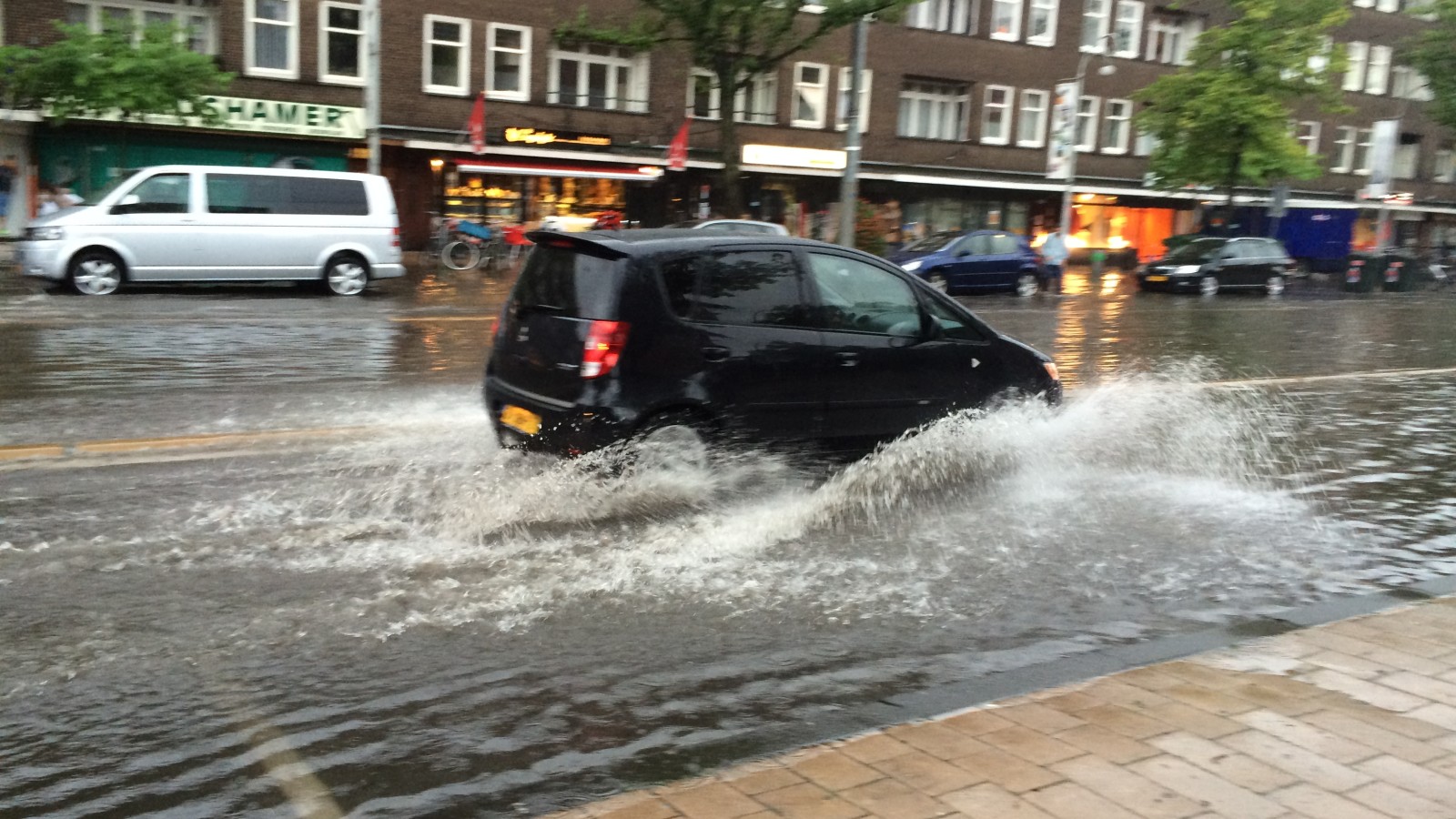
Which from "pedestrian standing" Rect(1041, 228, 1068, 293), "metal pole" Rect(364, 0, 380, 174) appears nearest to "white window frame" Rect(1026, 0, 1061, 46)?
"pedestrian standing" Rect(1041, 228, 1068, 293)

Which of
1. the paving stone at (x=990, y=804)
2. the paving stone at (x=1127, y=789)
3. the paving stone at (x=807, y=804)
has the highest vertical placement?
the paving stone at (x=1127, y=789)

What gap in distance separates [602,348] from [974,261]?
65.2 feet

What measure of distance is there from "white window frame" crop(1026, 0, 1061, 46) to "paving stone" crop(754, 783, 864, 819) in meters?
40.7

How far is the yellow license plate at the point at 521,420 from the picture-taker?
6836mm

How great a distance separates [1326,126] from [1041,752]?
52.5 m

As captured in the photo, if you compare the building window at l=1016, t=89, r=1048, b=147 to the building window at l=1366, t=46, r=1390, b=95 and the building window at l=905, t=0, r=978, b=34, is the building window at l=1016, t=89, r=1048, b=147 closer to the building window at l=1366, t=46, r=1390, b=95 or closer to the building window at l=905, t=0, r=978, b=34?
the building window at l=905, t=0, r=978, b=34

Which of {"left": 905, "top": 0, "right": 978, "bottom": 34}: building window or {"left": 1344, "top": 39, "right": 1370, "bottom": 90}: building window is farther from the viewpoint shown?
{"left": 1344, "top": 39, "right": 1370, "bottom": 90}: building window

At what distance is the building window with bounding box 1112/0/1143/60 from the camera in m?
42.7

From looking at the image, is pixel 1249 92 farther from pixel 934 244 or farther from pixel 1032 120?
pixel 934 244

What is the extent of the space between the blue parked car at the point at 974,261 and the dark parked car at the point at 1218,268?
505cm

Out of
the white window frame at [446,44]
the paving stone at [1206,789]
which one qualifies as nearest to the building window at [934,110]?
the white window frame at [446,44]

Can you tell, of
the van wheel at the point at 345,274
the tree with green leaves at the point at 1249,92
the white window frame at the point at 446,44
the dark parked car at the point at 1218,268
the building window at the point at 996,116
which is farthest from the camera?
the building window at the point at 996,116

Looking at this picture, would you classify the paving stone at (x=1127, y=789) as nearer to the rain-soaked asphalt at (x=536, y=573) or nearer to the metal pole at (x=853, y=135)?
the rain-soaked asphalt at (x=536, y=573)

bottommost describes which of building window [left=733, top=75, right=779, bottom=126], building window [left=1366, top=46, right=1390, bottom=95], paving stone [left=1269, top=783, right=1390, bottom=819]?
paving stone [left=1269, top=783, right=1390, bottom=819]
